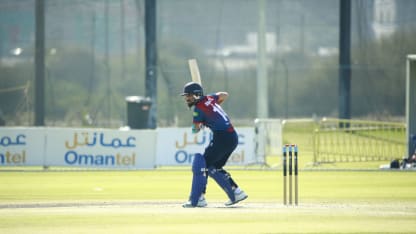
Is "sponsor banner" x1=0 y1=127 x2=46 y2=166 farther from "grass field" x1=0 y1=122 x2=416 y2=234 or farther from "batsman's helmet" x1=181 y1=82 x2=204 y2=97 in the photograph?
"batsman's helmet" x1=181 y1=82 x2=204 y2=97

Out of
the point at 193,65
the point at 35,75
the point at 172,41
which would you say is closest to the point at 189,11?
the point at 172,41

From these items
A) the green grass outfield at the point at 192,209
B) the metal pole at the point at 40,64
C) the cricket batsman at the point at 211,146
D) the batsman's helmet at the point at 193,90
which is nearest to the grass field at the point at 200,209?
the green grass outfield at the point at 192,209

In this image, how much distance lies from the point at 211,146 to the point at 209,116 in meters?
0.50

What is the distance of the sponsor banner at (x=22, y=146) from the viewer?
26.5m

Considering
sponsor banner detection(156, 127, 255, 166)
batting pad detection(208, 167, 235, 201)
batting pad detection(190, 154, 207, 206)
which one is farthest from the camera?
sponsor banner detection(156, 127, 255, 166)

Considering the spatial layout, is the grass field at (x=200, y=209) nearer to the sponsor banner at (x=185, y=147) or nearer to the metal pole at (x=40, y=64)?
the sponsor banner at (x=185, y=147)

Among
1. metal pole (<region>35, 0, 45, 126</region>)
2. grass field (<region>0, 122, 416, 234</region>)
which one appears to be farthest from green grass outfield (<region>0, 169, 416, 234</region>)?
metal pole (<region>35, 0, 45, 126</region>)

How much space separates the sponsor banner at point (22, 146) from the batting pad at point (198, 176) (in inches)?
459

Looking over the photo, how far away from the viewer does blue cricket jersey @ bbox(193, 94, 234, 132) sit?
51.0 ft

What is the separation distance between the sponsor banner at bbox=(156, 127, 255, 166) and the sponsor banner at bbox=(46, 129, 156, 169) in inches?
15.4

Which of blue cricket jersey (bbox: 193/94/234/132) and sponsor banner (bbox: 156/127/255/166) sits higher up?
blue cricket jersey (bbox: 193/94/234/132)

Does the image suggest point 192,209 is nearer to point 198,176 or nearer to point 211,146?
point 198,176

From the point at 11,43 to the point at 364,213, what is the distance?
2946cm

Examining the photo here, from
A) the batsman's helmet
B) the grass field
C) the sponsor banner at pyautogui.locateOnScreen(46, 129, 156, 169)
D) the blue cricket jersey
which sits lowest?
the grass field
